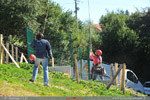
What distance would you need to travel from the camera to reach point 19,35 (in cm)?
2397

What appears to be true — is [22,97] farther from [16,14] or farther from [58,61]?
[16,14]

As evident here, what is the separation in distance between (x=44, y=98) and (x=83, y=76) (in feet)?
22.9

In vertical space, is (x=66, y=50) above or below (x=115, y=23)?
below

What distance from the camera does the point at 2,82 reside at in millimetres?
7695

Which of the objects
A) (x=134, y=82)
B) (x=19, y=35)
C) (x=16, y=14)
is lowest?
(x=134, y=82)

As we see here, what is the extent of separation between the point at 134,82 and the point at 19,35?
11.2 meters

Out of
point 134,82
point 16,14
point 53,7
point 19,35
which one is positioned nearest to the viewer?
point 134,82

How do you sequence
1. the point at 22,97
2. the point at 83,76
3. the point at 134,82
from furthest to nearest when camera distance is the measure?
the point at 134,82, the point at 83,76, the point at 22,97

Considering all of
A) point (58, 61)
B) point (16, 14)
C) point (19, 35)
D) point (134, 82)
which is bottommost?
point (134, 82)

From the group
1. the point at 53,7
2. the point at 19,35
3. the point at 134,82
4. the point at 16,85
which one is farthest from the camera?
the point at 53,7

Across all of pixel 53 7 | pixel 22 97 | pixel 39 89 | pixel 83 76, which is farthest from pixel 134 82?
pixel 53 7

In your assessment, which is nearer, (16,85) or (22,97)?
(22,97)

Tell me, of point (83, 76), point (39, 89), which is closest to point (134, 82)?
point (83, 76)

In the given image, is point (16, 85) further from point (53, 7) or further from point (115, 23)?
point (115, 23)
